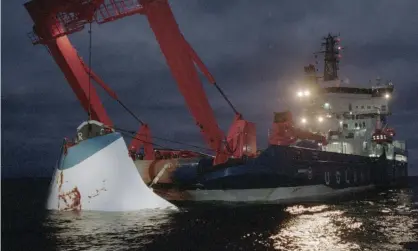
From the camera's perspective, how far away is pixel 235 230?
13508 mm

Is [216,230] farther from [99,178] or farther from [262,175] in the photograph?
[262,175]

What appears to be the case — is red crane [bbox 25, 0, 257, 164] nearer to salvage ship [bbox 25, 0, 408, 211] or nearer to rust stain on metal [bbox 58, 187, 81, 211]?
salvage ship [bbox 25, 0, 408, 211]

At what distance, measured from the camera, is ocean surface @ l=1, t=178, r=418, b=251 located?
1101 cm

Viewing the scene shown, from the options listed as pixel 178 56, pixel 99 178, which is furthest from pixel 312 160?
pixel 99 178

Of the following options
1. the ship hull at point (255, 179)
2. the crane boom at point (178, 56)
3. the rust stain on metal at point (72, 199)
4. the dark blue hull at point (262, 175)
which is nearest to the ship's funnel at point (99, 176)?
the rust stain on metal at point (72, 199)

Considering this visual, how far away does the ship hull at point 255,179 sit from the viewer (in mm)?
22141

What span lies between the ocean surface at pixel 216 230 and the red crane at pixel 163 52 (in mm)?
4361

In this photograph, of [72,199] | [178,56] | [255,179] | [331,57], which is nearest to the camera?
[72,199]

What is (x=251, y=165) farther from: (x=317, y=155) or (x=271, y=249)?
(x=271, y=249)

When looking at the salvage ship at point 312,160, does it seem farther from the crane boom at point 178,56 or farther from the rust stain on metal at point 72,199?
the rust stain on metal at point 72,199

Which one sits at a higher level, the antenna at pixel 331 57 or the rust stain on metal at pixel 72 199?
the antenna at pixel 331 57

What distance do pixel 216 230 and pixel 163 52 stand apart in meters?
9.70

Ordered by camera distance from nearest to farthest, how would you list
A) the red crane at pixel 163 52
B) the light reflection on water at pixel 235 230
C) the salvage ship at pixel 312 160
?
1. the light reflection on water at pixel 235 230
2. the red crane at pixel 163 52
3. the salvage ship at pixel 312 160

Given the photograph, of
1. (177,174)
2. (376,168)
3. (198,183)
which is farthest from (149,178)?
(376,168)
